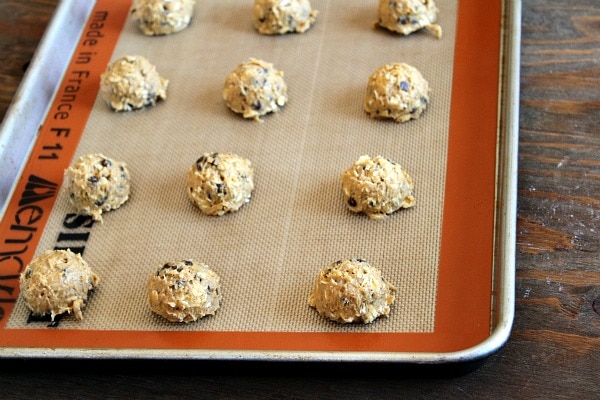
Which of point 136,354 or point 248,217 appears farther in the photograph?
point 248,217

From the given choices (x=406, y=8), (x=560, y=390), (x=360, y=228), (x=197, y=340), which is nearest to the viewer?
(x=560, y=390)

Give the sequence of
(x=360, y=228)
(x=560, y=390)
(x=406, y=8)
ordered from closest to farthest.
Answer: (x=560, y=390) < (x=360, y=228) < (x=406, y=8)

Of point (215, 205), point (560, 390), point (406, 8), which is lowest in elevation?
point (560, 390)

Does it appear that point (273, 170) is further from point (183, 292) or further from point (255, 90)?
point (183, 292)

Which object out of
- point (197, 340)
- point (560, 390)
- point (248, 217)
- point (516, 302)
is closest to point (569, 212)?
point (516, 302)

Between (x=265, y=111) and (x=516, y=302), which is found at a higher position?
(x=265, y=111)

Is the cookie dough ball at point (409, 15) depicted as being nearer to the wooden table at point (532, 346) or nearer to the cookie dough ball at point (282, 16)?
the cookie dough ball at point (282, 16)

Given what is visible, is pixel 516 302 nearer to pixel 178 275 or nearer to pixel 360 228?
pixel 360 228

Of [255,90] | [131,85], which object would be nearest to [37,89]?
[131,85]
